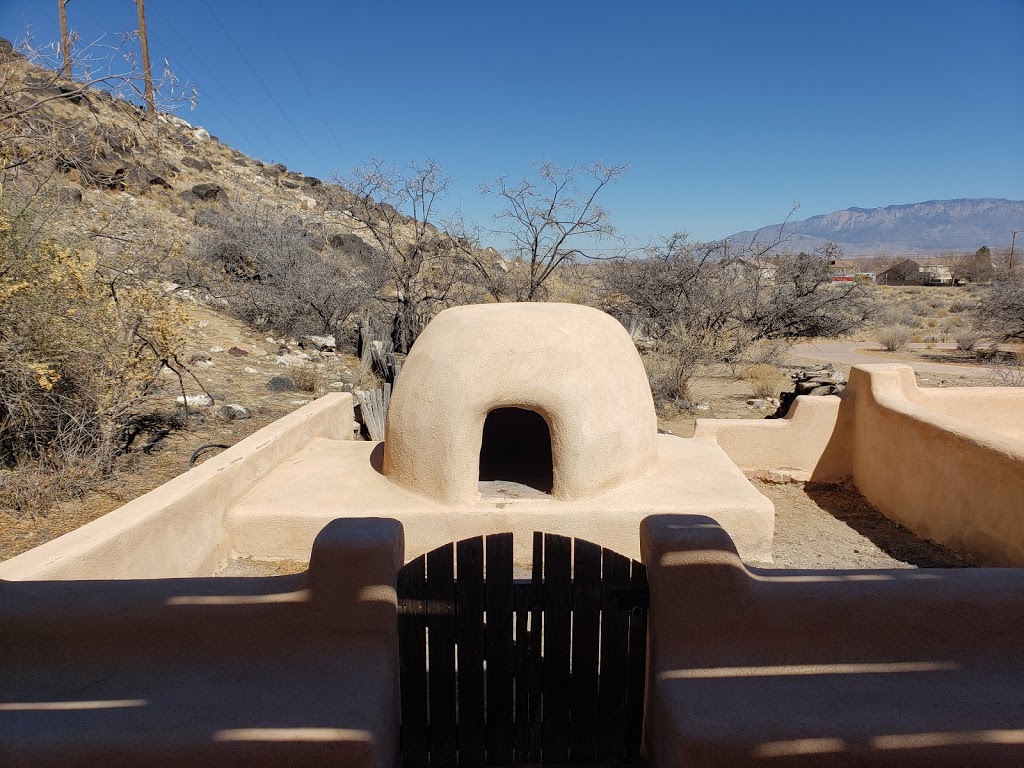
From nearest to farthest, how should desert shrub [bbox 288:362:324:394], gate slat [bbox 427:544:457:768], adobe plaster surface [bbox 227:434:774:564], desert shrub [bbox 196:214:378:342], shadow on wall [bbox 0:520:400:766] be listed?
shadow on wall [bbox 0:520:400:766]
gate slat [bbox 427:544:457:768]
adobe plaster surface [bbox 227:434:774:564]
desert shrub [bbox 288:362:324:394]
desert shrub [bbox 196:214:378:342]

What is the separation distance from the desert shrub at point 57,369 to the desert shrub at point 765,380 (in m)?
10.3

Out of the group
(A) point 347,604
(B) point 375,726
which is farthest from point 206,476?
(B) point 375,726

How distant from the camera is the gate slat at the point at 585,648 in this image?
97.4 inches

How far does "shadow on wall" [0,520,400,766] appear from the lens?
2107 millimetres

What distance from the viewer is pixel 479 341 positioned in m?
4.85

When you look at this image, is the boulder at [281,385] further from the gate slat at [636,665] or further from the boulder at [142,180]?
the boulder at [142,180]

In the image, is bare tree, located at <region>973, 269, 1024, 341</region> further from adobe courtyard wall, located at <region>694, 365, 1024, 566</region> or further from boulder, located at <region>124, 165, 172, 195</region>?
boulder, located at <region>124, 165, 172, 195</region>

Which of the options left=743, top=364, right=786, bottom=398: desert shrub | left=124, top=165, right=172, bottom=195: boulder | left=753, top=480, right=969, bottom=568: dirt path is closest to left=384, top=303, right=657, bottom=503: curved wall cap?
left=753, top=480, right=969, bottom=568: dirt path

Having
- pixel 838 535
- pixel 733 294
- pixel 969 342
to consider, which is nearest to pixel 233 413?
pixel 838 535

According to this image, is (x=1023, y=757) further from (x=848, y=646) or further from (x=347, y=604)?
(x=347, y=604)

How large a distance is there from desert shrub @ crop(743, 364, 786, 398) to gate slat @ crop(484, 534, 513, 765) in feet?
34.6

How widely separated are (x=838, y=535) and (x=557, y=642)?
4658mm

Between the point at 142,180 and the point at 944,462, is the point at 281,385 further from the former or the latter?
the point at 142,180

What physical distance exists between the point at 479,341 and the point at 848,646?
10.6ft
